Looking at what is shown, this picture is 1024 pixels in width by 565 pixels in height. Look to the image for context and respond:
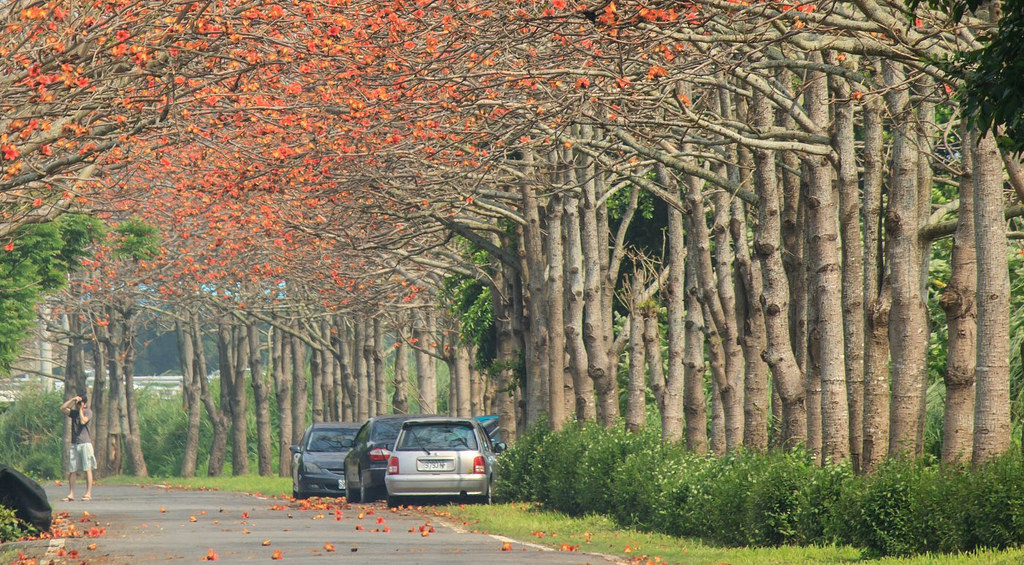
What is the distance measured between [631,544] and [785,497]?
219cm

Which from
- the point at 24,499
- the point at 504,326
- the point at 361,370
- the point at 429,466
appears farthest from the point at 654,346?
the point at 361,370

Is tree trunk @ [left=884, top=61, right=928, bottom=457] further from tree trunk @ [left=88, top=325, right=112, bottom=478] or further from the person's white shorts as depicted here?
tree trunk @ [left=88, top=325, right=112, bottom=478]

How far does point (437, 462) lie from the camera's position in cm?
2516

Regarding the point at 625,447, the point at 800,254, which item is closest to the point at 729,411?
the point at 625,447

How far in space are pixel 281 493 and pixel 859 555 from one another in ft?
77.0

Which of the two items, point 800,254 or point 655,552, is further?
point 800,254

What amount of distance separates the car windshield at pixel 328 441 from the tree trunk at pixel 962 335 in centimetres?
1879

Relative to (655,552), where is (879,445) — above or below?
above

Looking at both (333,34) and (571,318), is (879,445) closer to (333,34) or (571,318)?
(333,34)

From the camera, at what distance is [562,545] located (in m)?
16.6

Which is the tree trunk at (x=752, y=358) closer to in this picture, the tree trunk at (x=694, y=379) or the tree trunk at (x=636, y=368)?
the tree trunk at (x=694, y=379)

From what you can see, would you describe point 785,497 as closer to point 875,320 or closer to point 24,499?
point 875,320

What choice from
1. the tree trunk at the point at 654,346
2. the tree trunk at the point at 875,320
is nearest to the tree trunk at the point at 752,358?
the tree trunk at the point at 875,320

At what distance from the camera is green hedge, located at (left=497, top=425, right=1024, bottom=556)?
40.6 ft
